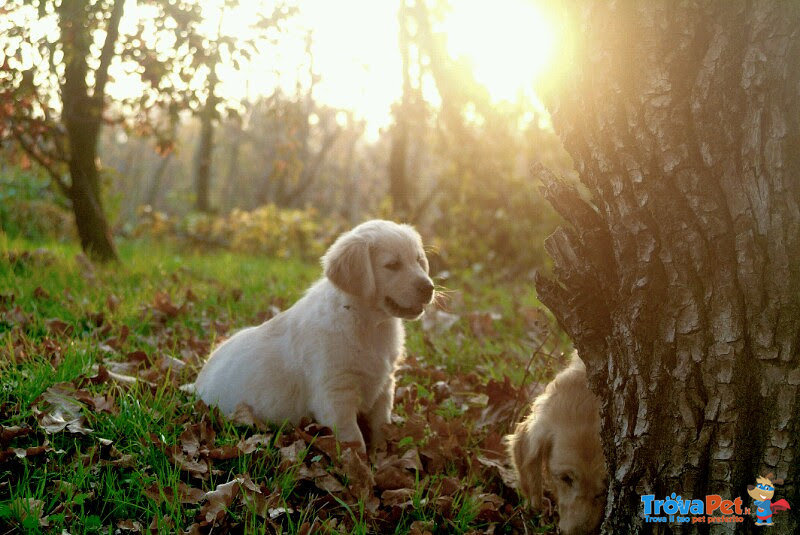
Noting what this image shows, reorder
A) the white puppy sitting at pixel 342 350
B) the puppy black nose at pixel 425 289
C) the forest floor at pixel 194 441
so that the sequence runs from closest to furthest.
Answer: the forest floor at pixel 194 441 < the white puppy sitting at pixel 342 350 < the puppy black nose at pixel 425 289

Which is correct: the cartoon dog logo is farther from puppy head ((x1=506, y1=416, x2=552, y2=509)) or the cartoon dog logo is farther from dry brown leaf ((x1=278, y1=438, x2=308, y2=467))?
dry brown leaf ((x1=278, y1=438, x2=308, y2=467))

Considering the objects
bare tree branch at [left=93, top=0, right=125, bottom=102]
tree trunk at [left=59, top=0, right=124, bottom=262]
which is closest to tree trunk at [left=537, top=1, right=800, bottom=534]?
bare tree branch at [left=93, top=0, right=125, bottom=102]

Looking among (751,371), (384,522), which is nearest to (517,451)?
(384,522)

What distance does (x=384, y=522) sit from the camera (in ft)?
8.95

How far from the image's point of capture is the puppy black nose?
3.59 metres

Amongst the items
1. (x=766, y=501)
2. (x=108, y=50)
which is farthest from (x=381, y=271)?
(x=108, y=50)

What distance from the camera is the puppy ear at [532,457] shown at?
291 cm

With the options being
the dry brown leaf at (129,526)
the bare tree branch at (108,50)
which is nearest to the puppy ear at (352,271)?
the dry brown leaf at (129,526)

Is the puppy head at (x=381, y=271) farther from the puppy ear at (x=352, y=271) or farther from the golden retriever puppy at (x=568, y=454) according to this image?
the golden retriever puppy at (x=568, y=454)

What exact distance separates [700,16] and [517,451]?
1.99 meters

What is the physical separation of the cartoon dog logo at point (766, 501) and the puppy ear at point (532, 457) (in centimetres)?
95

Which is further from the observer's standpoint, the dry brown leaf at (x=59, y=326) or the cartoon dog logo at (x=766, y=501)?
the dry brown leaf at (x=59, y=326)

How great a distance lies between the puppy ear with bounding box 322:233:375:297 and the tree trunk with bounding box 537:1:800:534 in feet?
4.55

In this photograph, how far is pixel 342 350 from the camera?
3.48 metres
